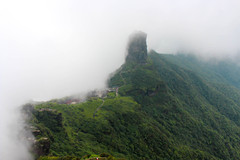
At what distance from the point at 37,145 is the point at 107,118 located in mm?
107652

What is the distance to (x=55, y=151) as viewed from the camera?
385 feet

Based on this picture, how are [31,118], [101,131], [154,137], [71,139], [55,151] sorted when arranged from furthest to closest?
[154,137] < [101,131] < [71,139] < [31,118] < [55,151]

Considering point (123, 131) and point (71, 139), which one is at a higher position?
point (71, 139)

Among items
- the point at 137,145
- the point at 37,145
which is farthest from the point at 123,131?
the point at 37,145

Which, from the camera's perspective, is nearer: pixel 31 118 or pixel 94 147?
pixel 31 118

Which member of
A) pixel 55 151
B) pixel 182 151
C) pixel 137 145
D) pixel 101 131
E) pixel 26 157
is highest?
pixel 26 157

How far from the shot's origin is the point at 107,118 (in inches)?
7810

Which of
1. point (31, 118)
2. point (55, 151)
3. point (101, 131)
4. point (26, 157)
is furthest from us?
point (101, 131)

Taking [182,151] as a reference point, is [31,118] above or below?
above

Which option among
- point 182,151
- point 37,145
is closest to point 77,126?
point 37,145

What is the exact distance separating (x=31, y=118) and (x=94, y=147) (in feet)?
194

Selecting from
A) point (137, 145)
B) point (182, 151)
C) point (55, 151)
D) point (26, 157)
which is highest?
point (26, 157)

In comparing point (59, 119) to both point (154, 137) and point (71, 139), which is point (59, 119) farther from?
point (154, 137)

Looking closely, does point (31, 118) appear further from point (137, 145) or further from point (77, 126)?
point (137, 145)
